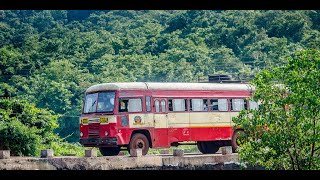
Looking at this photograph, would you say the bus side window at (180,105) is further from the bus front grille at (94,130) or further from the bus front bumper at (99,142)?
the bus front grille at (94,130)

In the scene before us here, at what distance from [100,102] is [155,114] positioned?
151cm

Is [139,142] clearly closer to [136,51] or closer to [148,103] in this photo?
[148,103]

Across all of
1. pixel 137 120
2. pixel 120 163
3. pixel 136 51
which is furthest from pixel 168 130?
pixel 136 51

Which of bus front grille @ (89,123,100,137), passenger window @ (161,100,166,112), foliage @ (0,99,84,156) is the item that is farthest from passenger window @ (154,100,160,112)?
foliage @ (0,99,84,156)

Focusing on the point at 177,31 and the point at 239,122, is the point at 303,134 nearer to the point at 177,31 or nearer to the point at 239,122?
the point at 239,122

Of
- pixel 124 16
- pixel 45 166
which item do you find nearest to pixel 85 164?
pixel 45 166

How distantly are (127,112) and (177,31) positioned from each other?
139ft

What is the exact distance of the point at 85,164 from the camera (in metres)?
13.8

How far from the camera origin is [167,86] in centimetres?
1709

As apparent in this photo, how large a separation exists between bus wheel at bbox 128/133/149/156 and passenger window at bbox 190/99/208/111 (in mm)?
1781

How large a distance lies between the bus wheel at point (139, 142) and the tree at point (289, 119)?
351 cm

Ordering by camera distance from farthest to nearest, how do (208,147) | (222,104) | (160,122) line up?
(208,147) < (222,104) < (160,122)

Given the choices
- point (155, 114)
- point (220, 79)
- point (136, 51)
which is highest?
point (136, 51)
